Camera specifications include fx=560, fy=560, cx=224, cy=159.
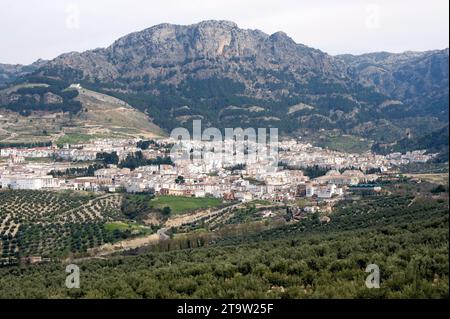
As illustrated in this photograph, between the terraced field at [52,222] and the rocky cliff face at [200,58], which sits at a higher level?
the rocky cliff face at [200,58]

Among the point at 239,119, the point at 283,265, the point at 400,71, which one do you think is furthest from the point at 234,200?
the point at 400,71

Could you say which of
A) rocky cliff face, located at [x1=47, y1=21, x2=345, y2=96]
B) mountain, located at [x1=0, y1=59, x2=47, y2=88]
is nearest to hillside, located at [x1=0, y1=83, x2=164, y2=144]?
rocky cliff face, located at [x1=47, y1=21, x2=345, y2=96]

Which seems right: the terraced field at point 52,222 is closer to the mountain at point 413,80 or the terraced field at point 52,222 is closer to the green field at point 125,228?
the green field at point 125,228

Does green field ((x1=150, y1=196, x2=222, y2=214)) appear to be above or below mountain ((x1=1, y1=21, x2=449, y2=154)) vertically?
below

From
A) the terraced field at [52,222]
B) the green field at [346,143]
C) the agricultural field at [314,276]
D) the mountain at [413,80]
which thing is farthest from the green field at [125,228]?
the mountain at [413,80]

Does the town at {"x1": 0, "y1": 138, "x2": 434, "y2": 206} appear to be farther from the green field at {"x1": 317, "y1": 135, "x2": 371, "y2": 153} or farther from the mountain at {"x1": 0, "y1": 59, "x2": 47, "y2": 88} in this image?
the mountain at {"x1": 0, "y1": 59, "x2": 47, "y2": 88}
